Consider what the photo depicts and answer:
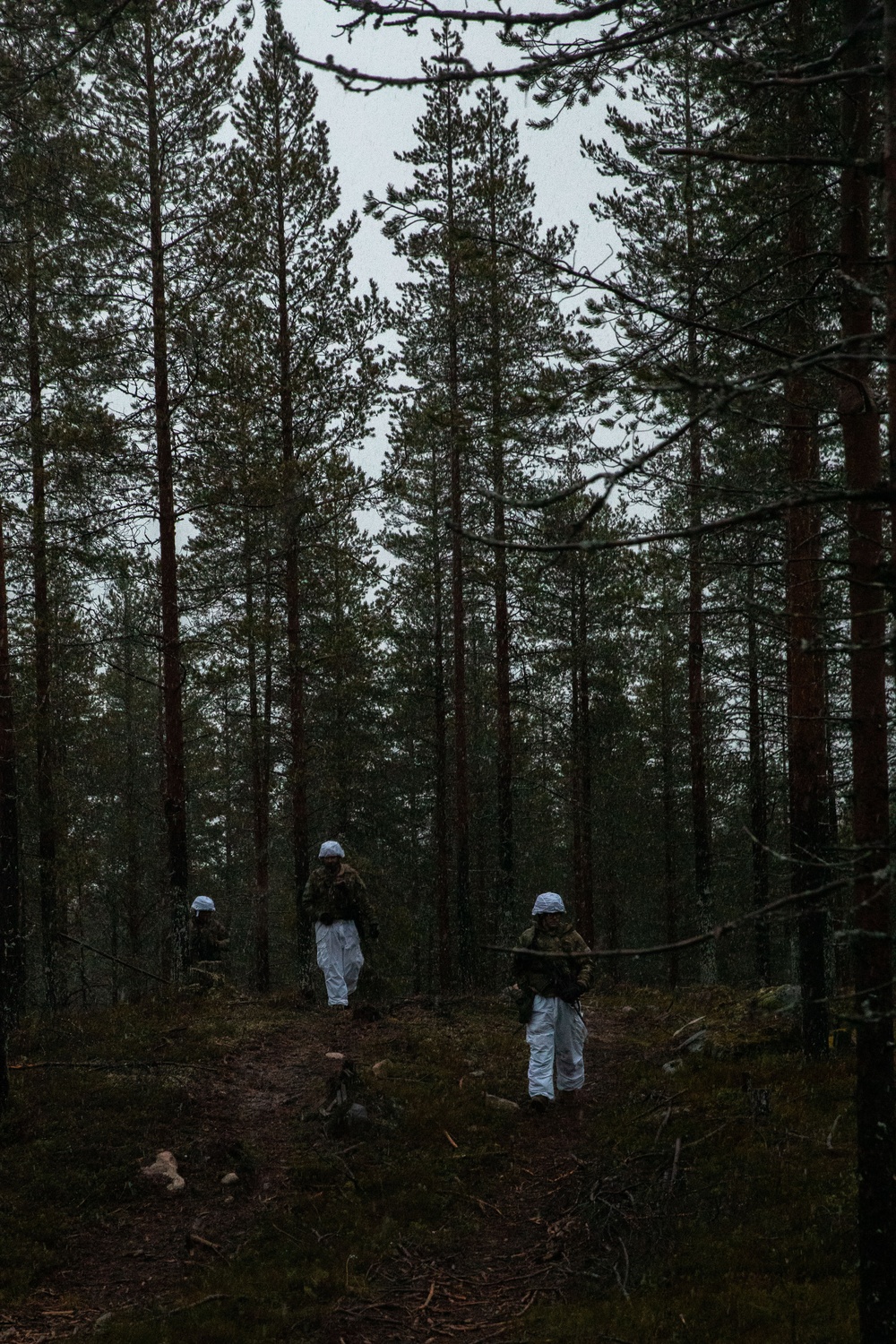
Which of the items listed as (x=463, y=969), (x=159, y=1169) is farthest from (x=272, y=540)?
(x=159, y=1169)

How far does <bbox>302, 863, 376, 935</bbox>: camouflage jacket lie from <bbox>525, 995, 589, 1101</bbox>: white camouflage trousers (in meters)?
4.09

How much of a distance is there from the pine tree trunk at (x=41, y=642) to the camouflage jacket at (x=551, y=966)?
7625mm

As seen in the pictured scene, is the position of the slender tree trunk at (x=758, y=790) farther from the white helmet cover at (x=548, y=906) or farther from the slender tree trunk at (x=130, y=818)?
the slender tree trunk at (x=130, y=818)

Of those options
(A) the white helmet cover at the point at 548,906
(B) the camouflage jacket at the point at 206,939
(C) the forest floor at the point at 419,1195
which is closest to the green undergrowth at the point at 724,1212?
(C) the forest floor at the point at 419,1195

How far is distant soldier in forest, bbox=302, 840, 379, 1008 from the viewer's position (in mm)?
12688

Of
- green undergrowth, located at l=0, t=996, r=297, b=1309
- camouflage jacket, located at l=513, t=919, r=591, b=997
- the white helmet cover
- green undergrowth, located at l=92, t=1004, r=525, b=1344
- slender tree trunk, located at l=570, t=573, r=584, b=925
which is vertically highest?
slender tree trunk, located at l=570, t=573, r=584, b=925

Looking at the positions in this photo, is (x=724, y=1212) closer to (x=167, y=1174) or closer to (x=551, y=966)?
(x=551, y=966)

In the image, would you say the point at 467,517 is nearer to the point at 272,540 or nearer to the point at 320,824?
the point at 272,540

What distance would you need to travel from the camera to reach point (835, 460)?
1484cm

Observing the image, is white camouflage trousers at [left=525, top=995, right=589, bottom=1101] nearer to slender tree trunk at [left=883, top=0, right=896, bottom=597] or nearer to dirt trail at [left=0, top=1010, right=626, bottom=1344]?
dirt trail at [left=0, top=1010, right=626, bottom=1344]

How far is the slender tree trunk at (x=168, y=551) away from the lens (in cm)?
1369

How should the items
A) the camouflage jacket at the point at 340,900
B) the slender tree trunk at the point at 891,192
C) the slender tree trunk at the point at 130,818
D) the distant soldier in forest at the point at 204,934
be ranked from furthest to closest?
the slender tree trunk at the point at 130,818, the distant soldier in forest at the point at 204,934, the camouflage jacket at the point at 340,900, the slender tree trunk at the point at 891,192

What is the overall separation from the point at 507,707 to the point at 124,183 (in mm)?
11053

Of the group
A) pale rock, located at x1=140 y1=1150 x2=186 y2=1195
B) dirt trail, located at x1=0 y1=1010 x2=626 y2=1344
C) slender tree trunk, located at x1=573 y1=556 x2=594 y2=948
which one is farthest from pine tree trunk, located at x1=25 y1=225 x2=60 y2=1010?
slender tree trunk, located at x1=573 y1=556 x2=594 y2=948
